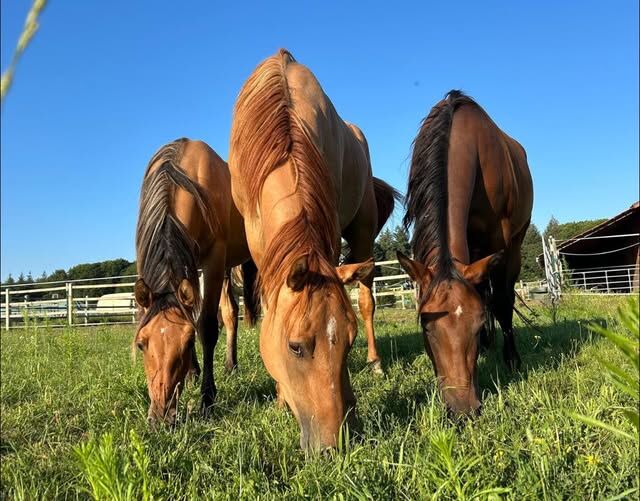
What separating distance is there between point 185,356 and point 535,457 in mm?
2304

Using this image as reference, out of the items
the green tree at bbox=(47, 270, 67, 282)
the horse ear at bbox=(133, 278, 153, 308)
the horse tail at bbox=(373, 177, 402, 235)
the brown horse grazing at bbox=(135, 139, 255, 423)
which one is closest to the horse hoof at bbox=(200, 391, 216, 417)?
the brown horse grazing at bbox=(135, 139, 255, 423)

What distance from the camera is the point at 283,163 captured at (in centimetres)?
322

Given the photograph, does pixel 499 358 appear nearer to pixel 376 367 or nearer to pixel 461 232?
pixel 376 367

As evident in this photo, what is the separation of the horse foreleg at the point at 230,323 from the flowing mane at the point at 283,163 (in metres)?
2.54

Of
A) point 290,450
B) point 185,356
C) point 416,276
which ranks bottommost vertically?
point 290,450

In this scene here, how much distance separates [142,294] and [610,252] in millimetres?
17738

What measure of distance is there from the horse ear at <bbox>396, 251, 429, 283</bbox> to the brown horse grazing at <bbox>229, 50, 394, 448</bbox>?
1.28 ft

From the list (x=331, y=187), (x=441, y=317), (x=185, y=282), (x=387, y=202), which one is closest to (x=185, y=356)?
(x=185, y=282)

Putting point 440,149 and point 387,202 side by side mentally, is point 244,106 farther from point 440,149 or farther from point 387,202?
point 387,202

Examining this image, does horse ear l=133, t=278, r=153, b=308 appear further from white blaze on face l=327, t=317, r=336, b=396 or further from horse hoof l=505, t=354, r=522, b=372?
horse hoof l=505, t=354, r=522, b=372

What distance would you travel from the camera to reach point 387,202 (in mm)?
7449

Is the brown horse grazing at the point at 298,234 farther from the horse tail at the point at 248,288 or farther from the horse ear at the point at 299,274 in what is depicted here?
the horse tail at the point at 248,288

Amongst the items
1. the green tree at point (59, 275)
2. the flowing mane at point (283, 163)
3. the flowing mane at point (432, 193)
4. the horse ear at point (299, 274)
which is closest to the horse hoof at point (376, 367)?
the flowing mane at point (432, 193)

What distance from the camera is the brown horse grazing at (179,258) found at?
329cm
